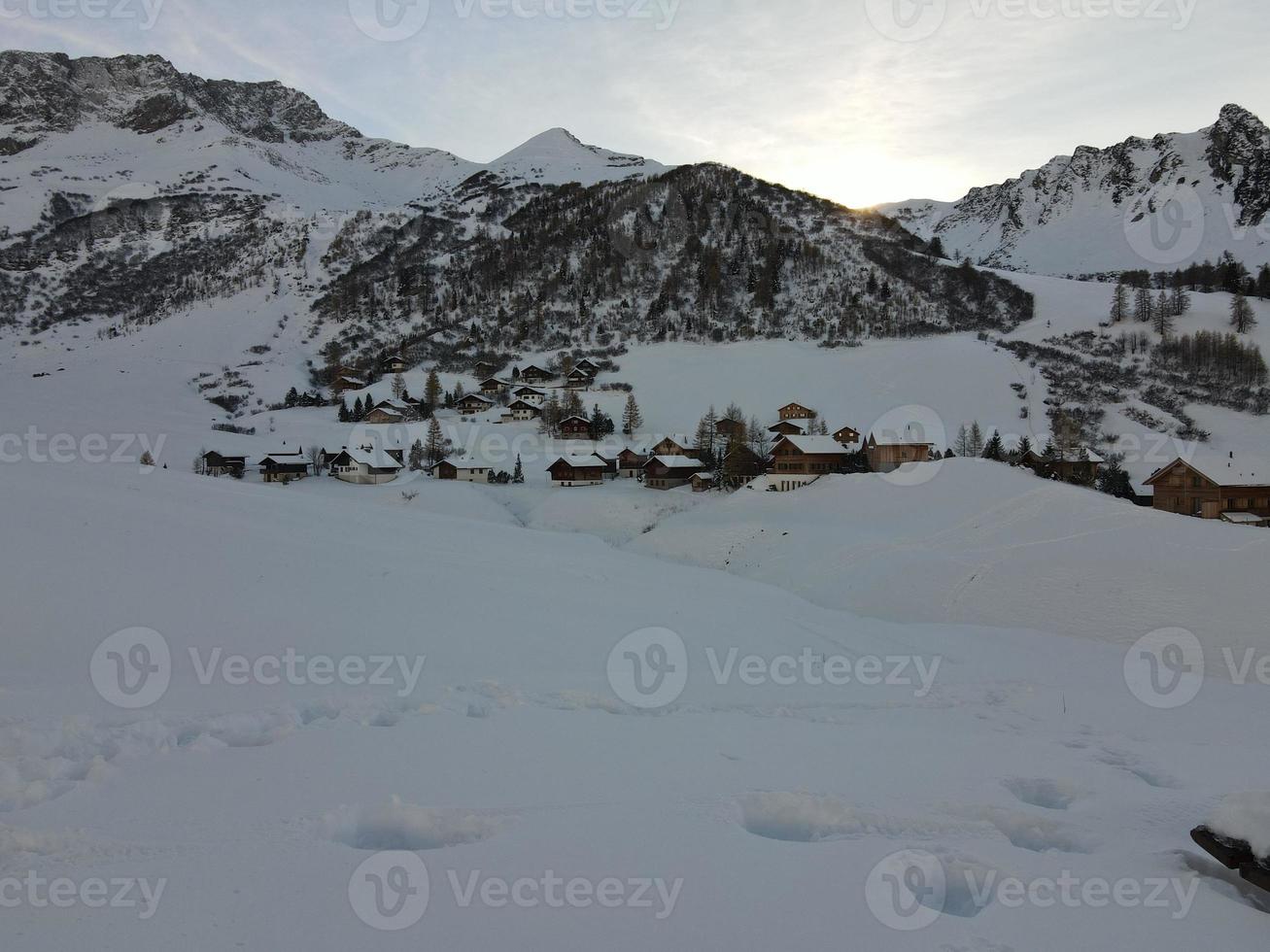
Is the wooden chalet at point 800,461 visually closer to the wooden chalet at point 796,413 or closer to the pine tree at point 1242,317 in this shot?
the wooden chalet at point 796,413

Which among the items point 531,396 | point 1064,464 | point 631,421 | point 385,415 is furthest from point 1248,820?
point 385,415

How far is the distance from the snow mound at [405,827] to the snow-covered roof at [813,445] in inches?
1689

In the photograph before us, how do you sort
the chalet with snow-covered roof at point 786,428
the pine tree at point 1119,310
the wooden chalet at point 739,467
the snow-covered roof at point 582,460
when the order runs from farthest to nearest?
the pine tree at point 1119,310, the chalet with snow-covered roof at point 786,428, the snow-covered roof at point 582,460, the wooden chalet at point 739,467

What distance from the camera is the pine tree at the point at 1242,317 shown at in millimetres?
71500

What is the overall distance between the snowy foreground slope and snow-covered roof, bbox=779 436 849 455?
33448 mm

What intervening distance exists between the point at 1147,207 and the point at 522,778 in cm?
19684

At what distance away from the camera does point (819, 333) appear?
87250mm

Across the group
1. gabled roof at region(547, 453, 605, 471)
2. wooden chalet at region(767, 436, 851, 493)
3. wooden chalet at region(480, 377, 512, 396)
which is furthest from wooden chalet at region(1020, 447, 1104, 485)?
wooden chalet at region(480, 377, 512, 396)

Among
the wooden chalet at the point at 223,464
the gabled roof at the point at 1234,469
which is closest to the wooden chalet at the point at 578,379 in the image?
the wooden chalet at the point at 223,464

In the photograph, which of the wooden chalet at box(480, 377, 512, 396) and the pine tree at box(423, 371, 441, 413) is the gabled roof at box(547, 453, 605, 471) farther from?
the wooden chalet at box(480, 377, 512, 396)

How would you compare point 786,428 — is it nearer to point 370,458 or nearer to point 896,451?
point 896,451

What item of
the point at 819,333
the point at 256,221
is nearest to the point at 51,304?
the point at 256,221

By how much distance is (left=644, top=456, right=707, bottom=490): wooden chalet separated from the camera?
49.1 metres

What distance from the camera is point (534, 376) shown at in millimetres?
82375
